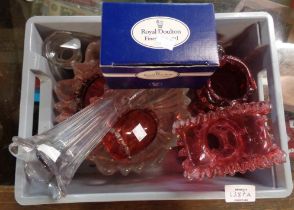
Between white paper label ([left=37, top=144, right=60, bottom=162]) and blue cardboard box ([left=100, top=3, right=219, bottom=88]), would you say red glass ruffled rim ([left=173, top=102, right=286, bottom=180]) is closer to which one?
Answer: blue cardboard box ([left=100, top=3, right=219, bottom=88])

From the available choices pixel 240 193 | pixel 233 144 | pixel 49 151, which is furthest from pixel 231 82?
pixel 49 151

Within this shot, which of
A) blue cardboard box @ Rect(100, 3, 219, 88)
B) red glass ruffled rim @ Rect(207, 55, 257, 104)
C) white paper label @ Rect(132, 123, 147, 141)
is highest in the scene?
blue cardboard box @ Rect(100, 3, 219, 88)

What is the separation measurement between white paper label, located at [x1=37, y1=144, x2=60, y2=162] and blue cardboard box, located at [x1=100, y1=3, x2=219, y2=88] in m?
0.17

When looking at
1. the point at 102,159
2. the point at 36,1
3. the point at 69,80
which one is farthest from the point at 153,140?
the point at 36,1

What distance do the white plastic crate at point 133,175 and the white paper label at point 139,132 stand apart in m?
0.10

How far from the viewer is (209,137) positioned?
77 centimetres

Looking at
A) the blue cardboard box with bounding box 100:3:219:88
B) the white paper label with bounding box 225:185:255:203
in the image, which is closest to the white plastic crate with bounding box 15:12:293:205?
the white paper label with bounding box 225:185:255:203

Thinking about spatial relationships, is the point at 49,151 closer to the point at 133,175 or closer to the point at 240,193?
the point at 133,175

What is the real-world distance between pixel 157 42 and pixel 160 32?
0.07ft

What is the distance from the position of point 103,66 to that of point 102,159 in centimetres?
28

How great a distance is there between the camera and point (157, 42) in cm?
63

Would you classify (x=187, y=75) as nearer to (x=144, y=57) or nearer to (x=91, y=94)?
(x=144, y=57)

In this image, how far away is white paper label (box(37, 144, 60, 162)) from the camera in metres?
0.63

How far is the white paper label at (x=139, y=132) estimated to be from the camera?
79 cm
